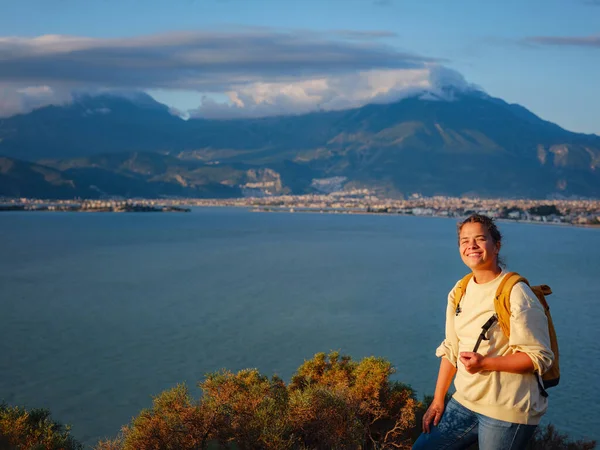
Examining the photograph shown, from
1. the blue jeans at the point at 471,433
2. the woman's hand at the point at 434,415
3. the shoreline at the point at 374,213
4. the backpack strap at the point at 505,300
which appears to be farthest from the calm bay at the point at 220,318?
the shoreline at the point at 374,213

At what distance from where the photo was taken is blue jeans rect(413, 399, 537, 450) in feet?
10.2

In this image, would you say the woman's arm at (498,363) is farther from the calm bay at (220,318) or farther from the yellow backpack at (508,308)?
the calm bay at (220,318)

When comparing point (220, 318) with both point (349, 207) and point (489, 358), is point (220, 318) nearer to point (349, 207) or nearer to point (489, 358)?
point (489, 358)

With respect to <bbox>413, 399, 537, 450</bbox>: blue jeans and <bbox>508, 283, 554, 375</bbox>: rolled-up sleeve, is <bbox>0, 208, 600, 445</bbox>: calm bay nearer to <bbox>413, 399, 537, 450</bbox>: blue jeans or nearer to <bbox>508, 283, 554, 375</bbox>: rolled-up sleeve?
<bbox>413, 399, 537, 450</bbox>: blue jeans

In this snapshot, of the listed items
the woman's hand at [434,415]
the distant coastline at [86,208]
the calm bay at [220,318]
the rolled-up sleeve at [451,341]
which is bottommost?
the distant coastline at [86,208]

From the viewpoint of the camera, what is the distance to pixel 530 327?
9.79ft

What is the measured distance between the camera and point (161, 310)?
84.0 ft

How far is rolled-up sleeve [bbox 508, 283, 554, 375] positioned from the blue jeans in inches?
12.3

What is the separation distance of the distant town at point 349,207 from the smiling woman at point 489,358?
80238mm

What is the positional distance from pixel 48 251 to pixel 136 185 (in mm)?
131752

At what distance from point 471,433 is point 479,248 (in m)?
0.87

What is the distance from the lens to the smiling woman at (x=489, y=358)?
300 cm

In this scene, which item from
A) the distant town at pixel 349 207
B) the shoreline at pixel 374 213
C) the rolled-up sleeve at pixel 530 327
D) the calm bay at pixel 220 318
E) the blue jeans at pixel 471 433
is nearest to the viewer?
the rolled-up sleeve at pixel 530 327

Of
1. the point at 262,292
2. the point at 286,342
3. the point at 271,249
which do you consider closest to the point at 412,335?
the point at 286,342
